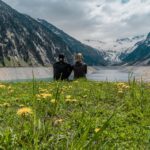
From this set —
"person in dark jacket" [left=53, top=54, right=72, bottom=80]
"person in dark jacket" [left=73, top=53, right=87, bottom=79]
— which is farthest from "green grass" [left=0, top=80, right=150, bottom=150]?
"person in dark jacket" [left=53, top=54, right=72, bottom=80]

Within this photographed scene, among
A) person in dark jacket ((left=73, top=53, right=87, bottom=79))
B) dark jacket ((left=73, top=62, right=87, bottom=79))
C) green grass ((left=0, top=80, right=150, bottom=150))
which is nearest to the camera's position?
green grass ((left=0, top=80, right=150, bottom=150))

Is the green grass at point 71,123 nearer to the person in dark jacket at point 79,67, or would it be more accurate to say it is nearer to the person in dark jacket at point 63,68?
the person in dark jacket at point 79,67

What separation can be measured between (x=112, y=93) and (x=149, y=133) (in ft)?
24.0

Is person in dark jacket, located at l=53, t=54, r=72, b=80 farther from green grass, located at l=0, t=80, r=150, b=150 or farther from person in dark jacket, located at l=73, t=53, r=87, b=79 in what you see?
green grass, located at l=0, t=80, r=150, b=150

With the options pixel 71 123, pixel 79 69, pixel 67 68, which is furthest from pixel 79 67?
pixel 71 123

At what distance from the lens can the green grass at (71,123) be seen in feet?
15.9

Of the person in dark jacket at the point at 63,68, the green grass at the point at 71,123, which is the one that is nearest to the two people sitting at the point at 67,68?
the person in dark jacket at the point at 63,68

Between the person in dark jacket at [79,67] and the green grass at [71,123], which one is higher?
the person in dark jacket at [79,67]

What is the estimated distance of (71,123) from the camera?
8953mm

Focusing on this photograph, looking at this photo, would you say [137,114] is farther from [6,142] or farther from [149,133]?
[6,142]

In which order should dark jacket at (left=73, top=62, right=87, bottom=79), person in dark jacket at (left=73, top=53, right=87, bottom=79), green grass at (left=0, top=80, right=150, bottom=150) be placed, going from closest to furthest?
green grass at (left=0, top=80, right=150, bottom=150) < person in dark jacket at (left=73, top=53, right=87, bottom=79) < dark jacket at (left=73, top=62, right=87, bottom=79)

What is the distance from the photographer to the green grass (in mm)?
4840

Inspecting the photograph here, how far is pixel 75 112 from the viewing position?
10.6 meters

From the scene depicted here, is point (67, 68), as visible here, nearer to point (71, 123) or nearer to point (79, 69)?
point (79, 69)
